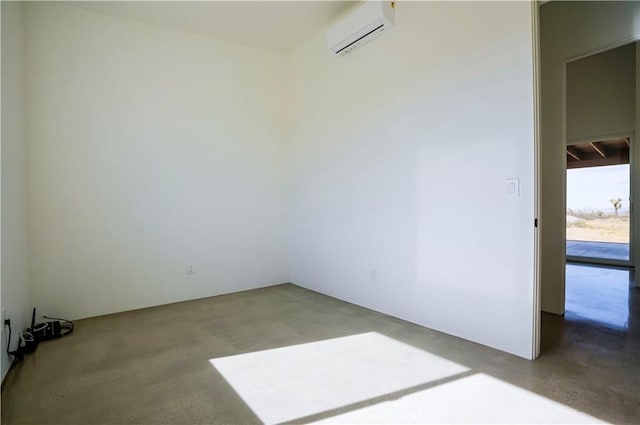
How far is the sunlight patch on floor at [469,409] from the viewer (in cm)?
157

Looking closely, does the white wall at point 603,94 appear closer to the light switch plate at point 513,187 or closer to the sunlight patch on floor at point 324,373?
the light switch plate at point 513,187

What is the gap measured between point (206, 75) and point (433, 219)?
9.78ft

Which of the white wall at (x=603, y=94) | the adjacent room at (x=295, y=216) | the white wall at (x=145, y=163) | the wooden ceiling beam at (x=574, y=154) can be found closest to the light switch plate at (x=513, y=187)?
the adjacent room at (x=295, y=216)

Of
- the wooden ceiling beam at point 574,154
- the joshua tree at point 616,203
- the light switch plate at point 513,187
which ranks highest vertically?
the wooden ceiling beam at point 574,154

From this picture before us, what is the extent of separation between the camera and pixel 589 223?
8422 millimetres

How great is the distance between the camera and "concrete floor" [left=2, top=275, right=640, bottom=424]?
1.64m

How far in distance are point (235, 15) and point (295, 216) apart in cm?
234

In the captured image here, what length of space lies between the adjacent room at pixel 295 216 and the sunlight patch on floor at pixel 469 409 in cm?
1

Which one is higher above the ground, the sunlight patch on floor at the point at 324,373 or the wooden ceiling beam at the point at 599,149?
the wooden ceiling beam at the point at 599,149

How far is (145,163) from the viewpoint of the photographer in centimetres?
352

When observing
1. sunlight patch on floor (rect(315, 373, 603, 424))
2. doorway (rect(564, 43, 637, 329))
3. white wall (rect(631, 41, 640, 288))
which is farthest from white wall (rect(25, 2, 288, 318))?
white wall (rect(631, 41, 640, 288))

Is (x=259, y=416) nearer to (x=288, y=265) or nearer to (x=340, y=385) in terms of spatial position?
(x=340, y=385)

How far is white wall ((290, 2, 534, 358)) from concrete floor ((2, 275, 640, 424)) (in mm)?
384

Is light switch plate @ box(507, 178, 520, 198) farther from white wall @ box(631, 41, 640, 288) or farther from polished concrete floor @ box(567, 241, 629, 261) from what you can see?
polished concrete floor @ box(567, 241, 629, 261)
